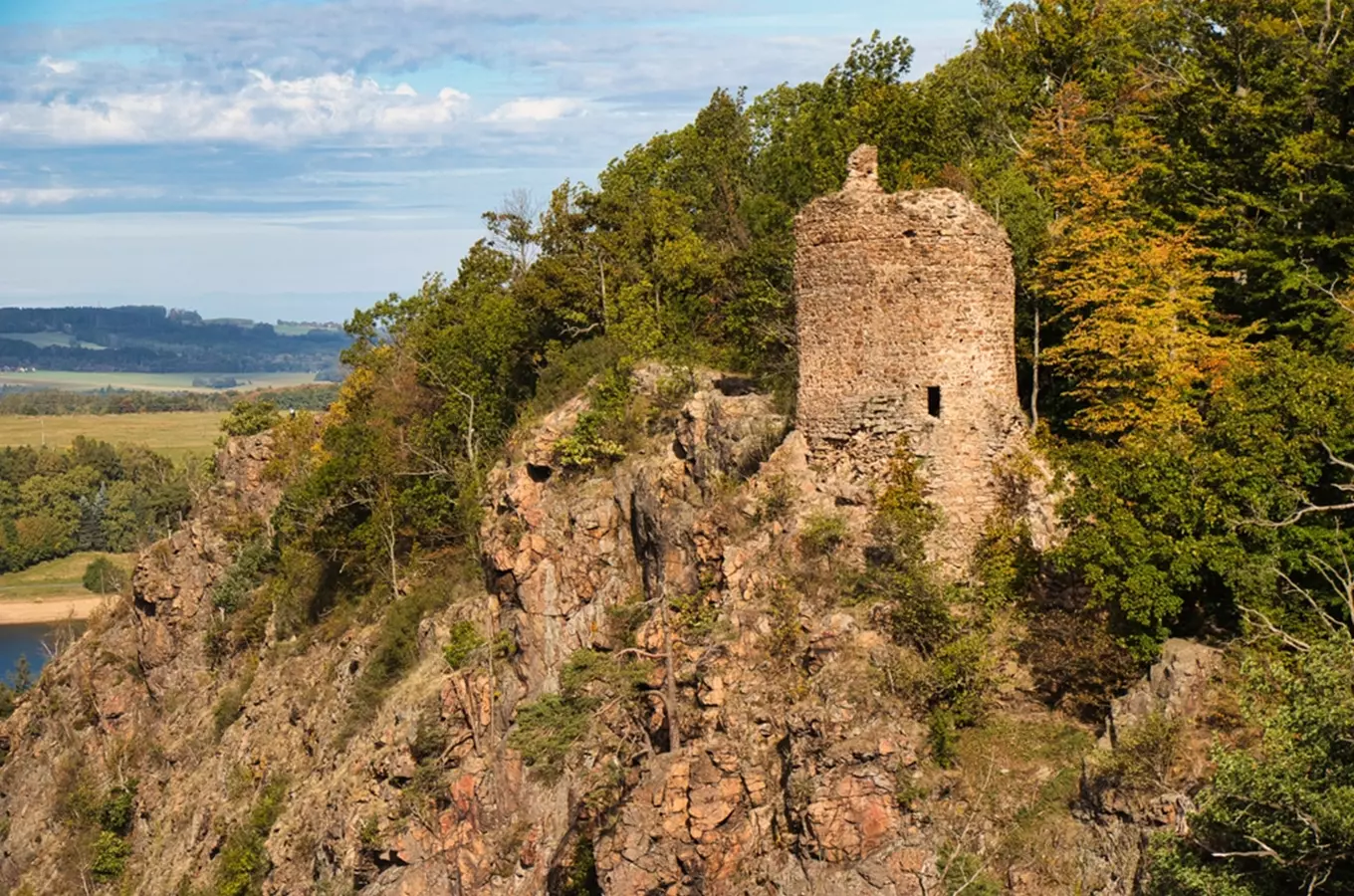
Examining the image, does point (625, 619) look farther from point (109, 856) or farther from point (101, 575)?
point (101, 575)

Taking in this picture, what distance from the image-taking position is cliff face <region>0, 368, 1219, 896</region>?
22.0 m

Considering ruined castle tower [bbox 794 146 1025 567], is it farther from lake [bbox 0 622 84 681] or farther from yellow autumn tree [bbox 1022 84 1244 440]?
lake [bbox 0 622 84 681]

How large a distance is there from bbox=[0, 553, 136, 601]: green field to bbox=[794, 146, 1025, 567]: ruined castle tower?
10794cm

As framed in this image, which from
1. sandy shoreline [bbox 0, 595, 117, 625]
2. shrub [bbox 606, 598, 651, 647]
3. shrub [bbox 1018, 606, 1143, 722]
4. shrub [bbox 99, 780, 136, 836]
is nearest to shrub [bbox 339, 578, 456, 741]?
shrub [bbox 606, 598, 651, 647]

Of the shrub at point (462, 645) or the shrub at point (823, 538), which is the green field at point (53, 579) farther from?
the shrub at point (823, 538)

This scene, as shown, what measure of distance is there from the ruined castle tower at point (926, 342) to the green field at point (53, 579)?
10794cm

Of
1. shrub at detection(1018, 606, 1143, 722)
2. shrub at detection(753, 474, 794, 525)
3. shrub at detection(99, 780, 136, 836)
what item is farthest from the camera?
shrub at detection(99, 780, 136, 836)

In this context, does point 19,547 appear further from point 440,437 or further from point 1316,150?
point 1316,150

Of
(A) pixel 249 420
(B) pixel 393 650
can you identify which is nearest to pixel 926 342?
(B) pixel 393 650

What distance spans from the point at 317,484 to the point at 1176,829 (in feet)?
113

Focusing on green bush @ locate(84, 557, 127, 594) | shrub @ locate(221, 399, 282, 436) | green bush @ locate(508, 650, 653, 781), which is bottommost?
green bush @ locate(84, 557, 127, 594)

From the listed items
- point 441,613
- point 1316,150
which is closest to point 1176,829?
point 1316,150

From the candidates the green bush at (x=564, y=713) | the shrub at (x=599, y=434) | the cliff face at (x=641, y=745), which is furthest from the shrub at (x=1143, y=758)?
the shrub at (x=599, y=434)

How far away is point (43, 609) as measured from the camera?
12488 cm
